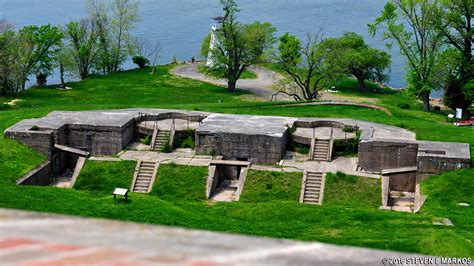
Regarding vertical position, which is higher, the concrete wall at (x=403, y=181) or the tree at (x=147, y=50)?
the tree at (x=147, y=50)

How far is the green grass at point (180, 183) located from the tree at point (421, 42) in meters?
20.5

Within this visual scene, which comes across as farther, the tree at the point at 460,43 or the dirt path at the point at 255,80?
the dirt path at the point at 255,80

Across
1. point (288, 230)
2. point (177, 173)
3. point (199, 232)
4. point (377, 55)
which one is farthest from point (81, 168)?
point (377, 55)

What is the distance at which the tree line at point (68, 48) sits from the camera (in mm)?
42281

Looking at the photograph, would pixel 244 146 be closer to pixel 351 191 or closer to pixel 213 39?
pixel 351 191

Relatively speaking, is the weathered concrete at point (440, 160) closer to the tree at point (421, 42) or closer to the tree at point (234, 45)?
the tree at point (421, 42)

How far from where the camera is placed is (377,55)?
49375mm

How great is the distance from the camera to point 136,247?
336 cm

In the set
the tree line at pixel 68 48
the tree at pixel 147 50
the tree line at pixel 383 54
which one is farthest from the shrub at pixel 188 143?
the tree at pixel 147 50

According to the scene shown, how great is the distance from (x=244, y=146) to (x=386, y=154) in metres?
4.62

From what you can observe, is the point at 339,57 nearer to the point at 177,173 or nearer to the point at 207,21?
the point at 177,173

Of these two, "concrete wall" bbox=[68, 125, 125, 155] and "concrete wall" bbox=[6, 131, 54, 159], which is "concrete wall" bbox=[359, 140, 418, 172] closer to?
"concrete wall" bbox=[68, 125, 125, 155]

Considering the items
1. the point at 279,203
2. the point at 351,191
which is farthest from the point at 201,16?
the point at 279,203

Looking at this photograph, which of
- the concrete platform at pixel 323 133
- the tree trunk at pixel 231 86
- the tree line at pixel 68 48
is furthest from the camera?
the tree trunk at pixel 231 86
